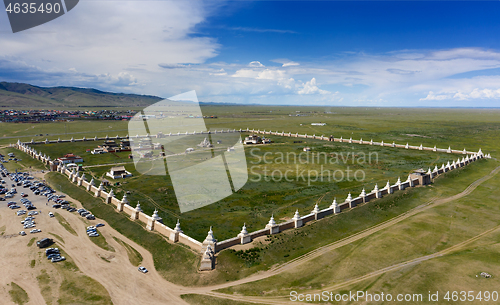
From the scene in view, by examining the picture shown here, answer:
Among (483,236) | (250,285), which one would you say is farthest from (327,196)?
(250,285)

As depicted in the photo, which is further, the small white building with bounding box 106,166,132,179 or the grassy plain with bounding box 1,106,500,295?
the small white building with bounding box 106,166,132,179

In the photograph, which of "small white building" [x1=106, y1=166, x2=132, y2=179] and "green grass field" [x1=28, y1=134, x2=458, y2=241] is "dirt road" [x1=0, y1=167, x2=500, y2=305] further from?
"small white building" [x1=106, y1=166, x2=132, y2=179]

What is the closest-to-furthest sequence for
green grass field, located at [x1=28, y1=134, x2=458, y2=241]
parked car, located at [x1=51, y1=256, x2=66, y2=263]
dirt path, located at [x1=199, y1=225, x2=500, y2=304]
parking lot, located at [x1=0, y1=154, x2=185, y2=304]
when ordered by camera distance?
dirt path, located at [x1=199, y1=225, x2=500, y2=304]
parking lot, located at [x1=0, y1=154, x2=185, y2=304]
parked car, located at [x1=51, y1=256, x2=66, y2=263]
green grass field, located at [x1=28, y1=134, x2=458, y2=241]

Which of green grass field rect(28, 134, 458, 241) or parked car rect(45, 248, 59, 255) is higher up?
green grass field rect(28, 134, 458, 241)

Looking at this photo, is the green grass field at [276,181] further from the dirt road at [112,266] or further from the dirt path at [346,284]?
the dirt path at [346,284]

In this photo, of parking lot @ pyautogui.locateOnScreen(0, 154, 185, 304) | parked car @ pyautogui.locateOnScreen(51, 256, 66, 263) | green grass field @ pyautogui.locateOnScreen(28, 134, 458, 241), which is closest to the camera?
parking lot @ pyautogui.locateOnScreen(0, 154, 185, 304)

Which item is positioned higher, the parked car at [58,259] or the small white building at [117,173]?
the small white building at [117,173]

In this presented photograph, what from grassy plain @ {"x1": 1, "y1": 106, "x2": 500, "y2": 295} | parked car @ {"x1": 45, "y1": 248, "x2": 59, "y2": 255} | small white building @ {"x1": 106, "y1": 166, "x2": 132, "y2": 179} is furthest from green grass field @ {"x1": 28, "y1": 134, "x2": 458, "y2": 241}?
parked car @ {"x1": 45, "y1": 248, "x2": 59, "y2": 255}

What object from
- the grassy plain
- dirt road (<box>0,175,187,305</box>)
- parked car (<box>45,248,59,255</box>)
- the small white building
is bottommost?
dirt road (<box>0,175,187,305</box>)

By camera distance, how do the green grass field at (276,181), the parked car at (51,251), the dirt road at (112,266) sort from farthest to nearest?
the green grass field at (276,181), the parked car at (51,251), the dirt road at (112,266)

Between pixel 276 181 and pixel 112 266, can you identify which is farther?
pixel 276 181

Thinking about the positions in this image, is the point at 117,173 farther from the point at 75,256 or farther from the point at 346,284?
the point at 346,284

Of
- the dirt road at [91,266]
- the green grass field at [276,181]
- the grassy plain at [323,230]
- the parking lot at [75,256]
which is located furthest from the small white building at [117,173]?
the dirt road at [91,266]

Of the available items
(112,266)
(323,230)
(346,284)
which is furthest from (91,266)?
(323,230)
